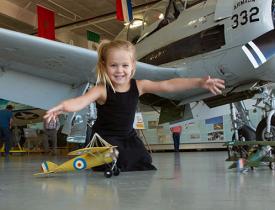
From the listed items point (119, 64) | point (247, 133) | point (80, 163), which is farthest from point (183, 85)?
point (247, 133)

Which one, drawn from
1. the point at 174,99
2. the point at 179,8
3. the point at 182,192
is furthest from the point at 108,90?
the point at 179,8

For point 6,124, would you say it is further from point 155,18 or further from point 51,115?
point 51,115

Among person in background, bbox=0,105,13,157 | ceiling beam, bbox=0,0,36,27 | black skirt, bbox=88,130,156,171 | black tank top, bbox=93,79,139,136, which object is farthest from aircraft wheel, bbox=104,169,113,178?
ceiling beam, bbox=0,0,36,27

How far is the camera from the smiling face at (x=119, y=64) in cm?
240

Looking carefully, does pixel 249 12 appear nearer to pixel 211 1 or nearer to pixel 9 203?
pixel 211 1

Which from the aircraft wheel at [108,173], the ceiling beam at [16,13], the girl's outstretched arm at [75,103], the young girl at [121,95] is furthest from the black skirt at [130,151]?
the ceiling beam at [16,13]

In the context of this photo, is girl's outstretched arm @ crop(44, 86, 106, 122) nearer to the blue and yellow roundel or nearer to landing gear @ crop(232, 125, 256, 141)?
the blue and yellow roundel

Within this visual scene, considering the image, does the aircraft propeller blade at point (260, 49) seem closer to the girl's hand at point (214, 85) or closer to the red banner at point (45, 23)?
the girl's hand at point (214, 85)

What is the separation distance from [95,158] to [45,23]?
12.4 metres

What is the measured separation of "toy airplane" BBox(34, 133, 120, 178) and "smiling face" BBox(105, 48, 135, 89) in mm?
626

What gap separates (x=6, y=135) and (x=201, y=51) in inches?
307

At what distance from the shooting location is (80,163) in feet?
10.3

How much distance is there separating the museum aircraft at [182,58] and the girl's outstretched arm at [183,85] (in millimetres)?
1853

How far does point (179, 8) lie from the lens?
6.14m
